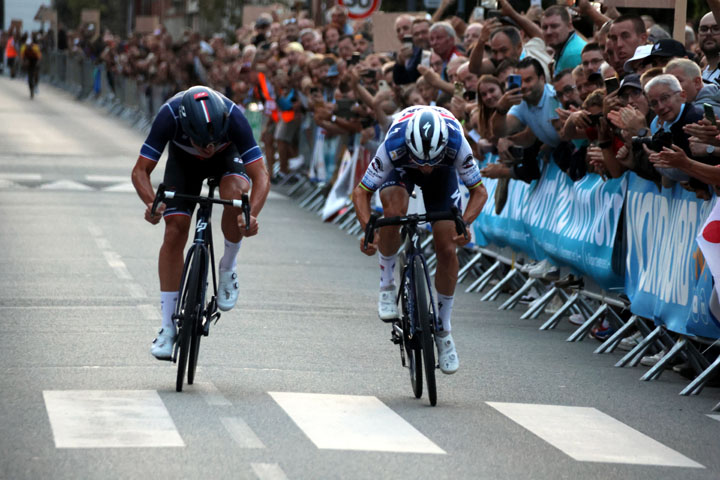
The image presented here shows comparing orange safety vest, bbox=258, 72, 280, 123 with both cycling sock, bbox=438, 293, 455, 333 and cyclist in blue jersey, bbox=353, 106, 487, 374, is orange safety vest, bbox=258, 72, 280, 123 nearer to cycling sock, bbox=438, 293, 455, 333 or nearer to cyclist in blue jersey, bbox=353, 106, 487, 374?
cyclist in blue jersey, bbox=353, 106, 487, 374

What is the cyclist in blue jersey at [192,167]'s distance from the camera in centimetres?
893

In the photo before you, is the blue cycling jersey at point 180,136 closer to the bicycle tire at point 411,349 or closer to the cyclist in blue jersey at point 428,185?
the cyclist in blue jersey at point 428,185

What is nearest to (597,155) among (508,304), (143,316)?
(508,304)

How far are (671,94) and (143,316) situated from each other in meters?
4.66

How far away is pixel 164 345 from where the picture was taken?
942 cm

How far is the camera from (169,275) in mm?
9609

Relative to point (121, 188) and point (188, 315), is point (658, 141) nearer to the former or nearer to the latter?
point (188, 315)

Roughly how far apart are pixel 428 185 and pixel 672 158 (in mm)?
1578

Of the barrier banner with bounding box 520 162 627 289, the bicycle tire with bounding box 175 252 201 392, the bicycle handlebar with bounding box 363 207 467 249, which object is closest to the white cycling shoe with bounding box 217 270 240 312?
the bicycle tire with bounding box 175 252 201 392

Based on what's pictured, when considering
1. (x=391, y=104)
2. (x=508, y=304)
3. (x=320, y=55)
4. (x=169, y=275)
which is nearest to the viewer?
(x=169, y=275)

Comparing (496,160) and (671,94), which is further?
(496,160)

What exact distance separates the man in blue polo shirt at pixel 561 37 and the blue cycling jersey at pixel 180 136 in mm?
4992

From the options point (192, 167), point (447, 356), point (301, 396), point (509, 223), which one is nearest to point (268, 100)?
point (509, 223)

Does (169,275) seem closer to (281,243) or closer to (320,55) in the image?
(281,243)
